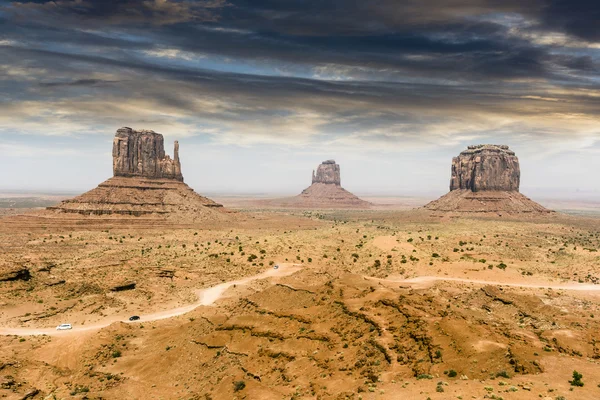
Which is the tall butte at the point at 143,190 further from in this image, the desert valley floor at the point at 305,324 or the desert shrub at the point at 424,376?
the desert shrub at the point at 424,376

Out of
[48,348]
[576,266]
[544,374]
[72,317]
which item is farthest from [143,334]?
[576,266]

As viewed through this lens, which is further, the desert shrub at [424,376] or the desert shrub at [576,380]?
the desert shrub at [424,376]

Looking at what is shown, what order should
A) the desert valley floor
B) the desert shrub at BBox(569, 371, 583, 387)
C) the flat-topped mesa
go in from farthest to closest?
the flat-topped mesa
the desert valley floor
the desert shrub at BBox(569, 371, 583, 387)

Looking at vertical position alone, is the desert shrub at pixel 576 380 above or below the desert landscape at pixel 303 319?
above

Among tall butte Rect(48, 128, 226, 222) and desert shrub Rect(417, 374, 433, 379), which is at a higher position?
tall butte Rect(48, 128, 226, 222)

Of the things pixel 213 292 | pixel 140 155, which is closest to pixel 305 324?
pixel 213 292

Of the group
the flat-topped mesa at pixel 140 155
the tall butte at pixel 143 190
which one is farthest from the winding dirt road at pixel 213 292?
the flat-topped mesa at pixel 140 155

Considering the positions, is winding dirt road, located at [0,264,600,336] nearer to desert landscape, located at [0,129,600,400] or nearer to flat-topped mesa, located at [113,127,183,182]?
desert landscape, located at [0,129,600,400]

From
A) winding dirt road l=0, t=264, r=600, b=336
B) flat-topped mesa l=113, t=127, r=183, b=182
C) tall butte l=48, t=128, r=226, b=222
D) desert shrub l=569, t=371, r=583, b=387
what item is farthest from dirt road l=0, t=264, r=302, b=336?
flat-topped mesa l=113, t=127, r=183, b=182
